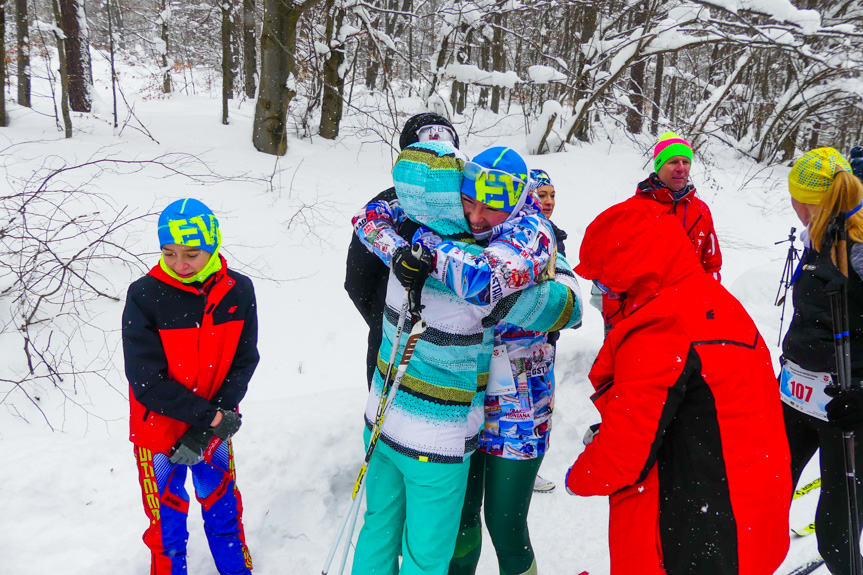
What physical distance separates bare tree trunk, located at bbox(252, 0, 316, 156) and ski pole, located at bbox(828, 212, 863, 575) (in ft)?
21.0

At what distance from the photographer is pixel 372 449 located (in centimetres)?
198

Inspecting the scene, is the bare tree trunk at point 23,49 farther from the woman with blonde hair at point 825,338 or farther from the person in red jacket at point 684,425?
the woman with blonde hair at point 825,338

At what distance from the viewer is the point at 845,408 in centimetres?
226

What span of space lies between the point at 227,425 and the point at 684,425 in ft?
5.92

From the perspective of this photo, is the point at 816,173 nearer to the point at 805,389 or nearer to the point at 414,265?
the point at 805,389

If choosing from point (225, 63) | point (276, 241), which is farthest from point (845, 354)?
point (225, 63)

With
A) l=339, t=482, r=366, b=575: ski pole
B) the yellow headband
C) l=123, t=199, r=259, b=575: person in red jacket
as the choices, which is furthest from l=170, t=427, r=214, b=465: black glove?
the yellow headband

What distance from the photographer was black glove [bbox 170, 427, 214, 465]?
2.21 meters

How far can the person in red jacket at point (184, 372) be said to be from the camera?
2.19 metres

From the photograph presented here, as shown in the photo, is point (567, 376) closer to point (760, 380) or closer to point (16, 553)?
point (760, 380)

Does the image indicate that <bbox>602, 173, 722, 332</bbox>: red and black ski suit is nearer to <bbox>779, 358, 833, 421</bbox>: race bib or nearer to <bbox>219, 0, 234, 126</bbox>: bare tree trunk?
<bbox>779, 358, 833, 421</bbox>: race bib

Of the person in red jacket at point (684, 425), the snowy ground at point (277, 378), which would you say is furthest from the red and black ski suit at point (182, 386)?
the person in red jacket at point (684, 425)

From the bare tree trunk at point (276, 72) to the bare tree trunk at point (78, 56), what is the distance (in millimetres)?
3199

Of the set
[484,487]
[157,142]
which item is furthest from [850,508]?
[157,142]
